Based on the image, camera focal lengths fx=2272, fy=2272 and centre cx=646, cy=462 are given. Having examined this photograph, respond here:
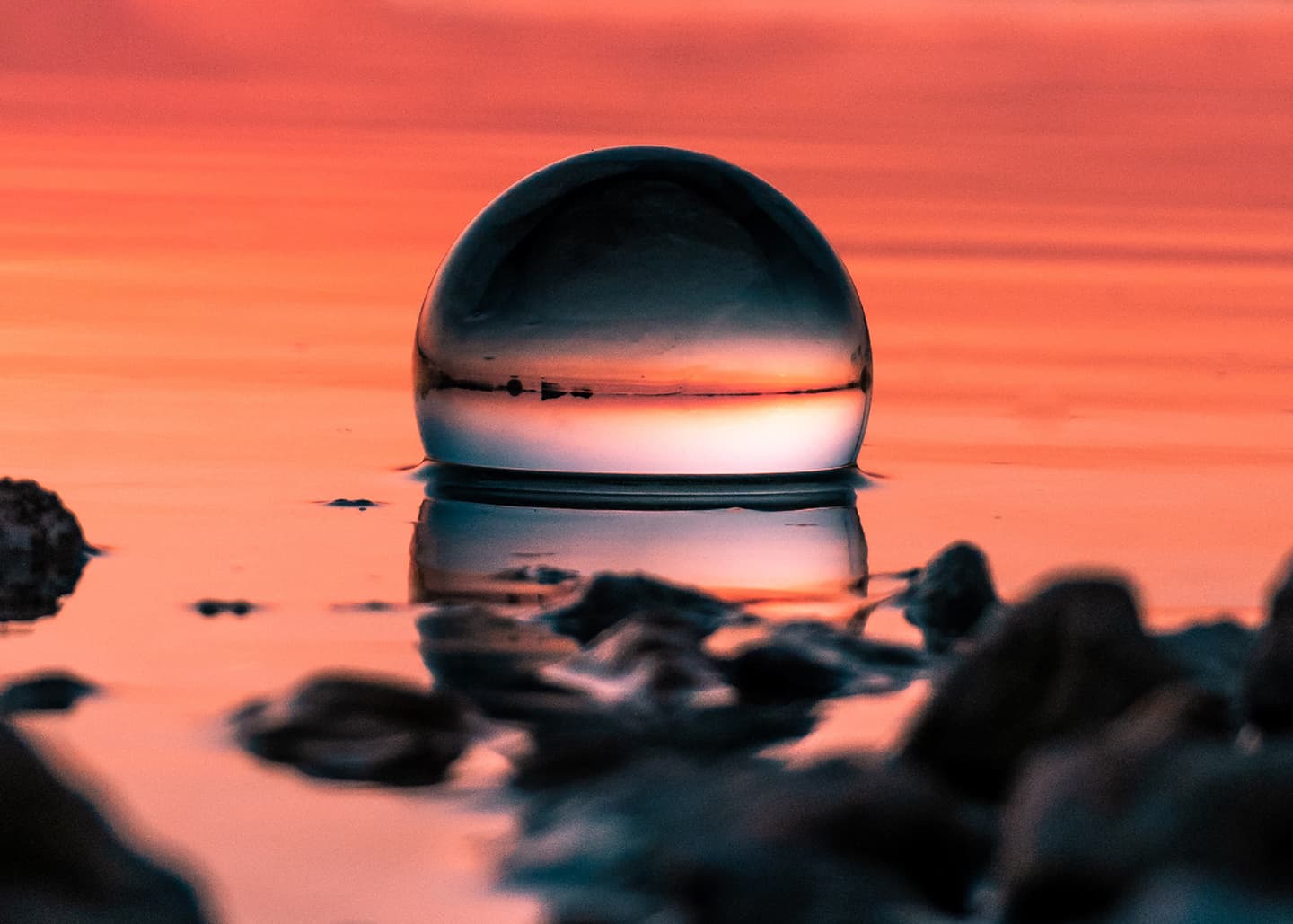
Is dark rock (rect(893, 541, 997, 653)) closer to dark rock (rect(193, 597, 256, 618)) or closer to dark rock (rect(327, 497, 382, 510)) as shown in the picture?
dark rock (rect(193, 597, 256, 618))

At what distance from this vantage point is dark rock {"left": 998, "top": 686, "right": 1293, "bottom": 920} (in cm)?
377

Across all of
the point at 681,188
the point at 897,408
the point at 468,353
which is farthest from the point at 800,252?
the point at 897,408

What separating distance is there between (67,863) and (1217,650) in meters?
3.24

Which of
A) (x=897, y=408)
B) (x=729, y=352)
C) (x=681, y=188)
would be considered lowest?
(x=897, y=408)

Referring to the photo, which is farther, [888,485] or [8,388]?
[8,388]

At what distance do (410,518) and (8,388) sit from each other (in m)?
3.97

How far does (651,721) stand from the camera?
5289mm

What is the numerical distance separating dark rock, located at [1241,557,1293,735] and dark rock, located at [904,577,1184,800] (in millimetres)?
168

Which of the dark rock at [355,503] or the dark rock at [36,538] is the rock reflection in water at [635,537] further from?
the dark rock at [36,538]

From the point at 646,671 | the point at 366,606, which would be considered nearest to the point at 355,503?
the point at 366,606

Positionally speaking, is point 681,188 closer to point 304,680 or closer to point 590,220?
point 590,220

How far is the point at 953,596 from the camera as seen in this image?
6492 mm

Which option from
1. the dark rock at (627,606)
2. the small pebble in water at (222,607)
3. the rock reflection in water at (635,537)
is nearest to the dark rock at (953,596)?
the rock reflection in water at (635,537)

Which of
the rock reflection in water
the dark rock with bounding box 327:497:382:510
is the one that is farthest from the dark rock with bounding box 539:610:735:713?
the dark rock with bounding box 327:497:382:510
